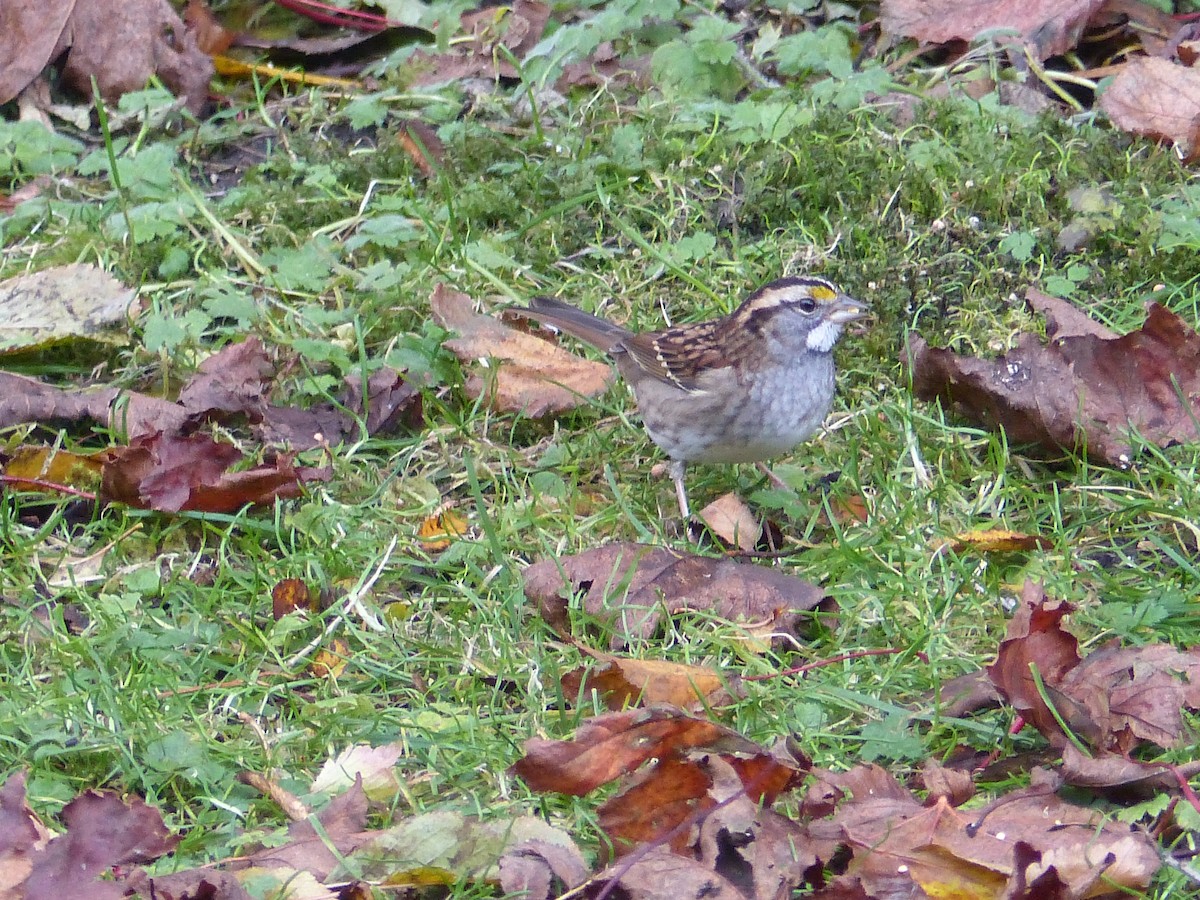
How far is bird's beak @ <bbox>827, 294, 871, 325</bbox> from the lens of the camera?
4816 millimetres

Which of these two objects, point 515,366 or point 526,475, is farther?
point 515,366

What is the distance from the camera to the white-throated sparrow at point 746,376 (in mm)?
4574

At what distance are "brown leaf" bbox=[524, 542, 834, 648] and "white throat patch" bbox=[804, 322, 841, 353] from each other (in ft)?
2.76

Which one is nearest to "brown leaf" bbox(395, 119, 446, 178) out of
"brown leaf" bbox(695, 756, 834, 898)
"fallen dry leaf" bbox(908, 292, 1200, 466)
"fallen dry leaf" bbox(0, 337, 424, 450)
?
"fallen dry leaf" bbox(0, 337, 424, 450)

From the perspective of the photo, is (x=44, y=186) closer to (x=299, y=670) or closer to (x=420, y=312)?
(x=420, y=312)

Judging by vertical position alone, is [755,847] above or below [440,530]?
above

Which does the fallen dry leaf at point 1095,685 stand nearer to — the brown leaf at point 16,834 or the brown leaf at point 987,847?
the brown leaf at point 987,847

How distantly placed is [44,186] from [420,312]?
187cm

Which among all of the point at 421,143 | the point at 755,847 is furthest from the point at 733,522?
the point at 421,143

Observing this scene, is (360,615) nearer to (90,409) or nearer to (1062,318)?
(90,409)

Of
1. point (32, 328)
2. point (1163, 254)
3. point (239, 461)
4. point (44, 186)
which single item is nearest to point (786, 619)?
point (239, 461)

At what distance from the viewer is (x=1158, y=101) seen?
5.84 metres

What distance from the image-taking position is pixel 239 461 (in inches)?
184

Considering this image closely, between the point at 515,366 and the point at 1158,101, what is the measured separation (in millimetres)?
2701
